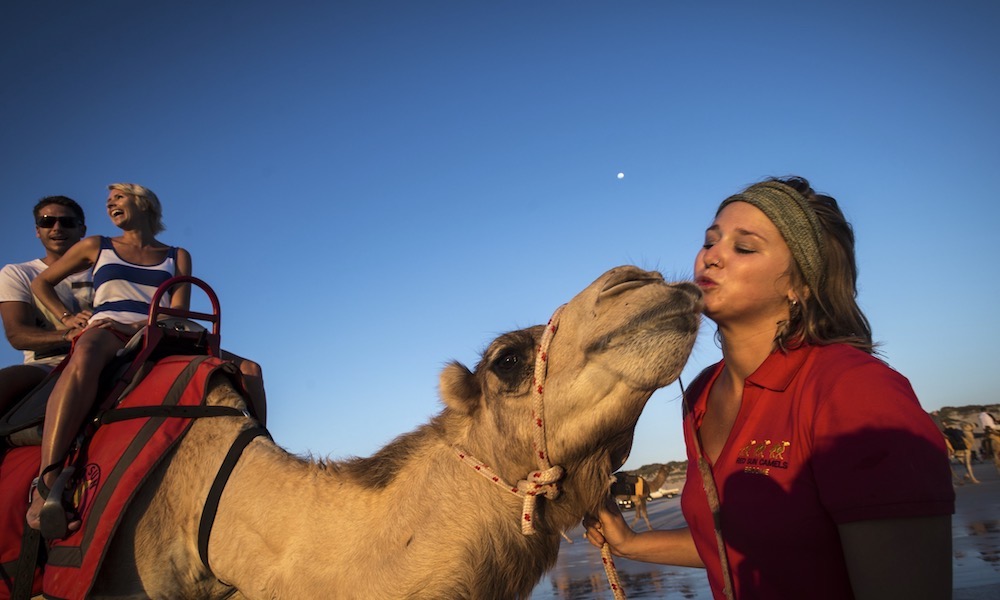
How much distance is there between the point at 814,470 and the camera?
1.89 metres

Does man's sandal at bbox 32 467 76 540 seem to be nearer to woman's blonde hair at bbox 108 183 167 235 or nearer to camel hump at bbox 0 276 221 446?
camel hump at bbox 0 276 221 446

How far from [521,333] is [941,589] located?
1447mm

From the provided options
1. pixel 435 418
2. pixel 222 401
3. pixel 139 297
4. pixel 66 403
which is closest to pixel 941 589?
pixel 435 418

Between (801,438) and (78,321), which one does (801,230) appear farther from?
(78,321)

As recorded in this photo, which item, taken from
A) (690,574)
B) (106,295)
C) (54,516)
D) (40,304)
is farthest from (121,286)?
(690,574)

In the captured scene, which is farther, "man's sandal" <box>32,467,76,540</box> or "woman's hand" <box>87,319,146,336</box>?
"woman's hand" <box>87,319,146,336</box>

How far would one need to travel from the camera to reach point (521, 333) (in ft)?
7.84

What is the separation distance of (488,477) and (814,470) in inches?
42.4

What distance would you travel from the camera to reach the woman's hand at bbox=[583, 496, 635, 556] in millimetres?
2646

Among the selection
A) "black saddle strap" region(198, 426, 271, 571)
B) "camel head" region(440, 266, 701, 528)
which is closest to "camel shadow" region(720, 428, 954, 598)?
"camel head" region(440, 266, 701, 528)

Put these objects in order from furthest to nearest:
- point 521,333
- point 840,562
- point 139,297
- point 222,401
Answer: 1. point 139,297
2. point 222,401
3. point 521,333
4. point 840,562

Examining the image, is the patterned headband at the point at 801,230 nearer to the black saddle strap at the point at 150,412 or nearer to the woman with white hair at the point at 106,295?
the black saddle strap at the point at 150,412

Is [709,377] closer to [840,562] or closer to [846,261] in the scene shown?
[846,261]

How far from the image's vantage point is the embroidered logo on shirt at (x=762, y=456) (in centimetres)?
206
